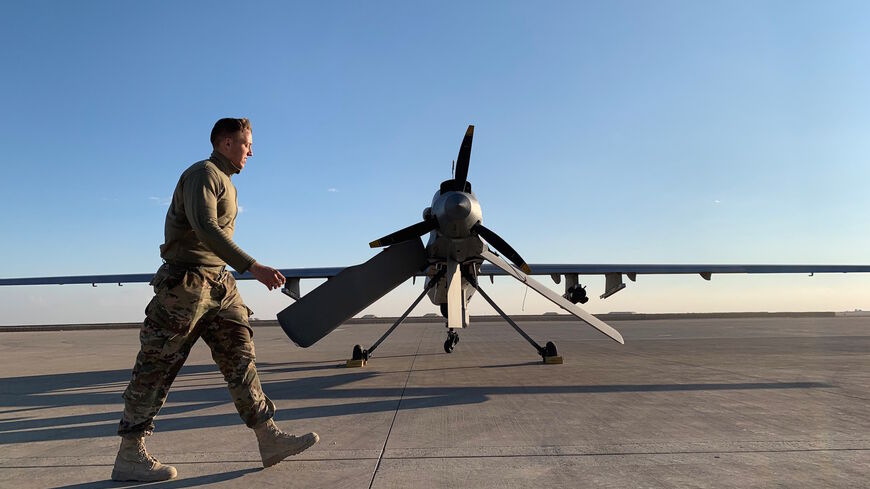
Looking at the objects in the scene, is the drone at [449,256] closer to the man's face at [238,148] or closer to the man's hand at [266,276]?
the man's face at [238,148]

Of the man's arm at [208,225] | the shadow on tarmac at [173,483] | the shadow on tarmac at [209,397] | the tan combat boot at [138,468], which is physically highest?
the man's arm at [208,225]

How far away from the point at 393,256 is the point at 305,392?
280 centimetres

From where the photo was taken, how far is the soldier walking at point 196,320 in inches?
134

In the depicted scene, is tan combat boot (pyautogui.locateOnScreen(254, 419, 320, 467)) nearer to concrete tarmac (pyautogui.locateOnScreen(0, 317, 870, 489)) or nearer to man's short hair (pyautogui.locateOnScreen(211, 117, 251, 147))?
concrete tarmac (pyautogui.locateOnScreen(0, 317, 870, 489))

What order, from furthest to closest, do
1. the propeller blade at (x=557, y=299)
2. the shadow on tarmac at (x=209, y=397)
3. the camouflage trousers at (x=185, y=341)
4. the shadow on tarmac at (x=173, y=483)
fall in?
the propeller blade at (x=557, y=299), the shadow on tarmac at (x=209, y=397), the camouflage trousers at (x=185, y=341), the shadow on tarmac at (x=173, y=483)

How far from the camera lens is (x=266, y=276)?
3.38m

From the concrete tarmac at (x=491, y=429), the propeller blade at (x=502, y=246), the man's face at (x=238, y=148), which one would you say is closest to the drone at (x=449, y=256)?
the propeller blade at (x=502, y=246)

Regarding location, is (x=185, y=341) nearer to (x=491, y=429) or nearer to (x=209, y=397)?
(x=491, y=429)

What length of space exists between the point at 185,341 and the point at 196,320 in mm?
218

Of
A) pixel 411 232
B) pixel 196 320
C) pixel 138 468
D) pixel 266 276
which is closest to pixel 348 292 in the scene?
pixel 411 232

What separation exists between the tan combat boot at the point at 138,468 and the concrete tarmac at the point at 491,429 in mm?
64

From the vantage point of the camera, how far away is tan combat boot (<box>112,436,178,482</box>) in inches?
130

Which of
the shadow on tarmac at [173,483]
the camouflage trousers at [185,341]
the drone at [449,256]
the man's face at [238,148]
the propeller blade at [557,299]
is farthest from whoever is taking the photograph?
the propeller blade at [557,299]

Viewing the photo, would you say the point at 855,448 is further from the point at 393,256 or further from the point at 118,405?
the point at 118,405
